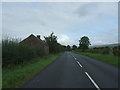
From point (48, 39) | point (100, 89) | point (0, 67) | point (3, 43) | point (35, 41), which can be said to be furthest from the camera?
point (48, 39)

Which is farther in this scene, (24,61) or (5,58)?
(24,61)

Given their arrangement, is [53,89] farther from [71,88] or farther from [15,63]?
[15,63]

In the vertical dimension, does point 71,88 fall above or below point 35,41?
below

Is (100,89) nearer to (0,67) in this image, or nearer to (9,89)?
(9,89)

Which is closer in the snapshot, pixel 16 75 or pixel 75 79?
pixel 75 79

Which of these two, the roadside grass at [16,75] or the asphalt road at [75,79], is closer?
the asphalt road at [75,79]

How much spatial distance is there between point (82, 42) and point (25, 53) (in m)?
94.1

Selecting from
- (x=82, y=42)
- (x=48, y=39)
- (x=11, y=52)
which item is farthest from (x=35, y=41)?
(x=82, y=42)

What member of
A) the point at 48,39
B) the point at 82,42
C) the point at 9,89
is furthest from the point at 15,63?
the point at 82,42

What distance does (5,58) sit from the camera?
14.4 m

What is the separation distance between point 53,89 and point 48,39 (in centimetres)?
5368

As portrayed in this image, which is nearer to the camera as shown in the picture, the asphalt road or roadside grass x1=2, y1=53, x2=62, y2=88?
the asphalt road

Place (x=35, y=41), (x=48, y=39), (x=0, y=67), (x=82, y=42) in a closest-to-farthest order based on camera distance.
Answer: (x=0, y=67)
(x=35, y=41)
(x=48, y=39)
(x=82, y=42)

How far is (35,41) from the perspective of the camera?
49531mm
